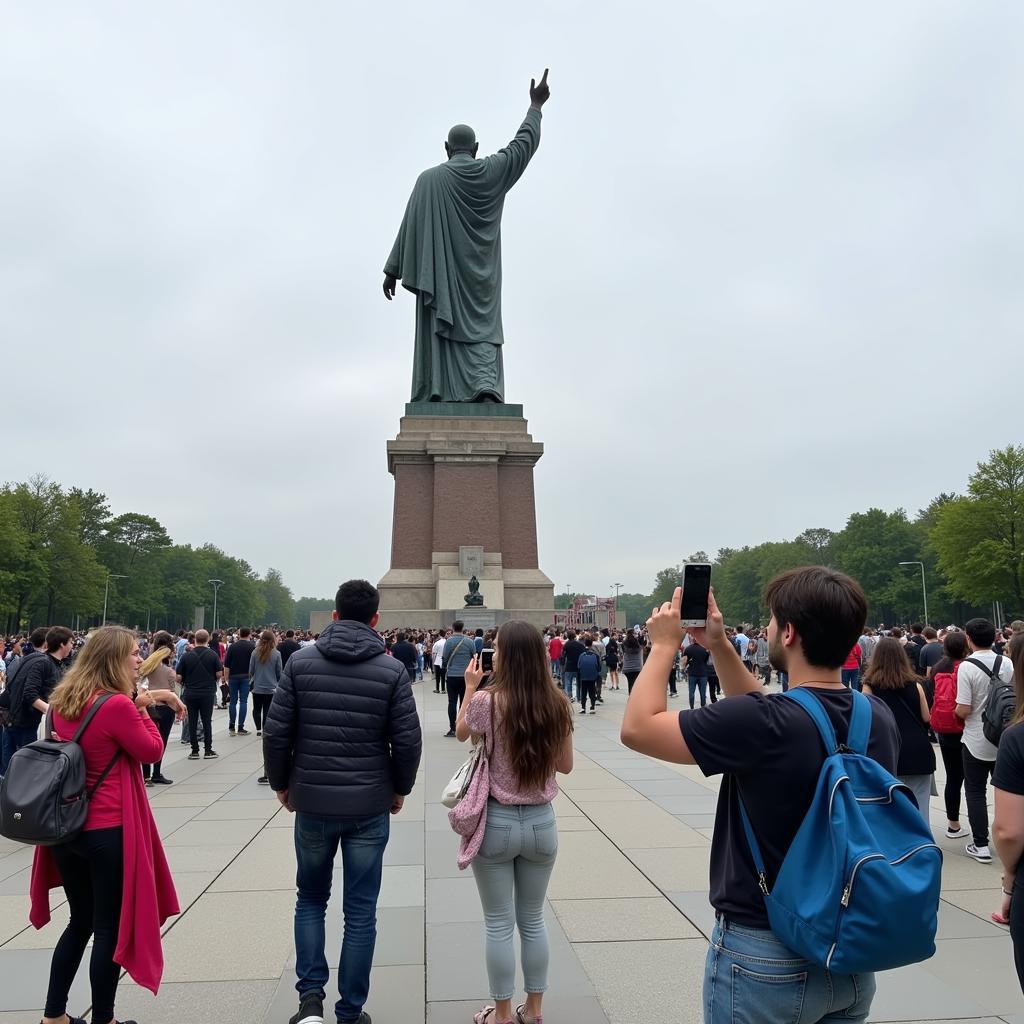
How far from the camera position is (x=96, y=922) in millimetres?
3896

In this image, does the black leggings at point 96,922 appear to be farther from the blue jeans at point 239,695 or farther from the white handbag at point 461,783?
the blue jeans at point 239,695

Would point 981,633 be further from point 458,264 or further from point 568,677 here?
point 458,264

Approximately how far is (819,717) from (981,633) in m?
5.68

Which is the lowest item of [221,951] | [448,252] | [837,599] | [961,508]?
[221,951]

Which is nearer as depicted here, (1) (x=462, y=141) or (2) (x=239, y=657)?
(2) (x=239, y=657)

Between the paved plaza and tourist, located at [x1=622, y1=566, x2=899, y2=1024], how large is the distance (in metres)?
2.10

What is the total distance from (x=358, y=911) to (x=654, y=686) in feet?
7.54

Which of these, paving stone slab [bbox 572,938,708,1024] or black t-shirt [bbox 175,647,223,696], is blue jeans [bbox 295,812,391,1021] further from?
black t-shirt [bbox 175,647,223,696]

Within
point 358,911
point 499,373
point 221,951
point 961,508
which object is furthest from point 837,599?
point 961,508

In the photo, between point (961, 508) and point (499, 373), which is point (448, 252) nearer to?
point (499, 373)

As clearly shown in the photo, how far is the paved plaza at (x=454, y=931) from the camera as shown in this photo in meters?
4.34

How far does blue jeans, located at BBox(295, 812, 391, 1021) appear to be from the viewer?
13.2ft

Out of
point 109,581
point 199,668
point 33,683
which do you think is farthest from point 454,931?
point 109,581

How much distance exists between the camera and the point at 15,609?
177ft
